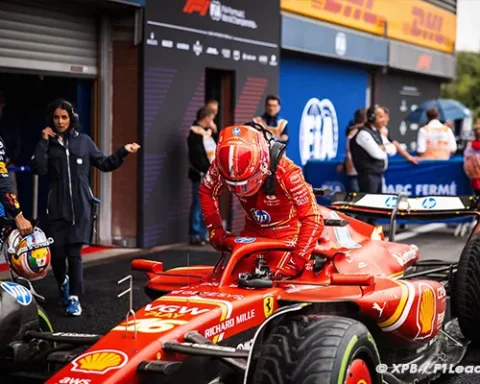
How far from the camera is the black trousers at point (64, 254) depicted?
813 cm

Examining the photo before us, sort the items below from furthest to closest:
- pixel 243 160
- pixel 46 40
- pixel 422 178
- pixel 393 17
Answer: pixel 393 17, pixel 422 178, pixel 46 40, pixel 243 160

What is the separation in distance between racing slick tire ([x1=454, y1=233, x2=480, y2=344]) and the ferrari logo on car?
200cm

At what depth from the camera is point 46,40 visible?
1106 centimetres

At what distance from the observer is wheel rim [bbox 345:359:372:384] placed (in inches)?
183

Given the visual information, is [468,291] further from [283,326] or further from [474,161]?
[474,161]

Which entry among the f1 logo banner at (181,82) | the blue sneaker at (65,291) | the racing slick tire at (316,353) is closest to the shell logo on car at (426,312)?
the racing slick tire at (316,353)

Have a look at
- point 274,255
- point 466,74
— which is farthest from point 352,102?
point 466,74

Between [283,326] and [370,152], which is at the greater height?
[370,152]

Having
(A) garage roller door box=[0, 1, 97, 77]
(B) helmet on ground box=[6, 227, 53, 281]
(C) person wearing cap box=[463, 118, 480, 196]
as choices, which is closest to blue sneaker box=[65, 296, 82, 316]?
(B) helmet on ground box=[6, 227, 53, 281]

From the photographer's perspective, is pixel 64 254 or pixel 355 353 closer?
pixel 355 353

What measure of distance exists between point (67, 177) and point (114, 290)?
1.72 meters

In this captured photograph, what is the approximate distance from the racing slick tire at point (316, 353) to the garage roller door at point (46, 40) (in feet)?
21.3

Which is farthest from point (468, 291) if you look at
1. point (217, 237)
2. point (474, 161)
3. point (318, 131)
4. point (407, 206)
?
point (318, 131)

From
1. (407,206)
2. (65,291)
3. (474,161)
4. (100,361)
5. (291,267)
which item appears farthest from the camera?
(474,161)
